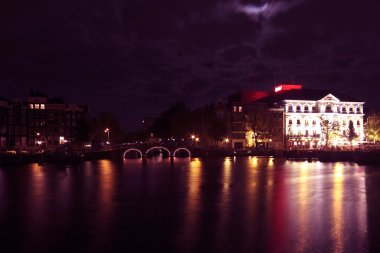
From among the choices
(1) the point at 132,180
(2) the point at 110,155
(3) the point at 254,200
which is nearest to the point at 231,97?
(2) the point at 110,155

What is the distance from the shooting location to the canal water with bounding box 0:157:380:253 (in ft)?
78.6

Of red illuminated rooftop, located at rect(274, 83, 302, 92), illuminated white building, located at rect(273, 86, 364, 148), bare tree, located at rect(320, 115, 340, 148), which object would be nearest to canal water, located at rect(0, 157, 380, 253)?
bare tree, located at rect(320, 115, 340, 148)

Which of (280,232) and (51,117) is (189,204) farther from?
(51,117)

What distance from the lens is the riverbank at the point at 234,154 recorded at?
84.2m

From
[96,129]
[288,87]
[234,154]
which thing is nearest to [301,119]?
[288,87]

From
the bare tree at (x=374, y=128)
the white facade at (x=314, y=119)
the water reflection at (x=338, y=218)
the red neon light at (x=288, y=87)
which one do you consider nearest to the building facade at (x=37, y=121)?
the white facade at (x=314, y=119)

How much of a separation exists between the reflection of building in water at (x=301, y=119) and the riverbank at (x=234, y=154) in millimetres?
12747

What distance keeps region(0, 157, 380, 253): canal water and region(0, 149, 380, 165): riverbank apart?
31.1m

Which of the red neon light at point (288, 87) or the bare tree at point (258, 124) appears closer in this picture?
the bare tree at point (258, 124)

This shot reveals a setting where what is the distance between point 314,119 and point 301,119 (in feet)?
13.4

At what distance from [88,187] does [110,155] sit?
62.8 meters

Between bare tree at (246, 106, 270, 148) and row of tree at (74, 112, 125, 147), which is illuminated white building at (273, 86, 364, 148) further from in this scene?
row of tree at (74, 112, 125, 147)

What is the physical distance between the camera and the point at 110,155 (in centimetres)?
11294

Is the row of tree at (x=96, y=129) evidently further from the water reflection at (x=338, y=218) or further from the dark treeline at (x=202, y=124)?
the water reflection at (x=338, y=218)
